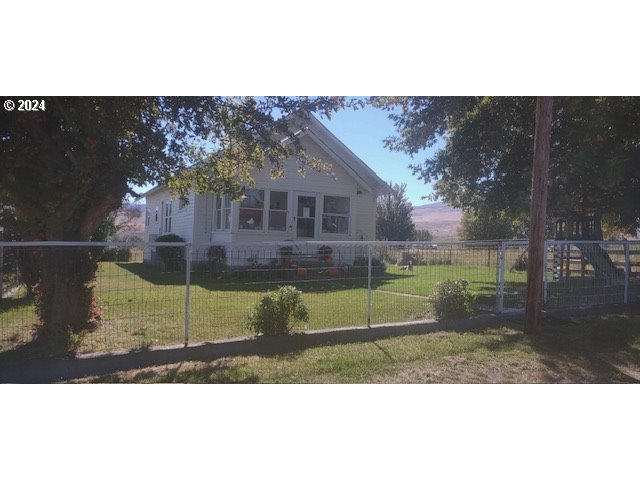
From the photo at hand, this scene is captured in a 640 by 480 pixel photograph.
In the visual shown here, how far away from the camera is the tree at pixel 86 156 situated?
16.6 feet

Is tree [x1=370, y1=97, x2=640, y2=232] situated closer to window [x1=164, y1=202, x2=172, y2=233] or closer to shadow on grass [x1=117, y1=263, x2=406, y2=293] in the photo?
shadow on grass [x1=117, y1=263, x2=406, y2=293]

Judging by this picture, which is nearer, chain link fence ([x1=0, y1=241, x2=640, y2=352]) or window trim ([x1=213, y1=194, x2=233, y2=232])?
chain link fence ([x1=0, y1=241, x2=640, y2=352])

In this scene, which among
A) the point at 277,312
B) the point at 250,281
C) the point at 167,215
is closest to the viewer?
the point at 277,312

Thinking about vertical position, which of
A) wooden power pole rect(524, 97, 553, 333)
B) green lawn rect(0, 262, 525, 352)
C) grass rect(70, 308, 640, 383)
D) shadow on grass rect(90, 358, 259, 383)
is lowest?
shadow on grass rect(90, 358, 259, 383)

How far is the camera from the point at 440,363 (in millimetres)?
5309

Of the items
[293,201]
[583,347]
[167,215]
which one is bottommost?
[583,347]

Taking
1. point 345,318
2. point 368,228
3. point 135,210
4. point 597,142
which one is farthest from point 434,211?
point 345,318

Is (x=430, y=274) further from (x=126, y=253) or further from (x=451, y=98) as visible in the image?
(x=126, y=253)

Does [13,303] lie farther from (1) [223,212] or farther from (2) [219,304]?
(1) [223,212]

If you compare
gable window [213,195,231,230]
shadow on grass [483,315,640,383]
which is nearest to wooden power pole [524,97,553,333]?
shadow on grass [483,315,640,383]

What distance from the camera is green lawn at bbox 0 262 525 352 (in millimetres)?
5961

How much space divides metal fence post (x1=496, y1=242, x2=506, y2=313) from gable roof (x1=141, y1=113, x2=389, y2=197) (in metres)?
7.26

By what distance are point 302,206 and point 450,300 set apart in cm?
812

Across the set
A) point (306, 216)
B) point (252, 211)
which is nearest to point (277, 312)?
point (252, 211)
